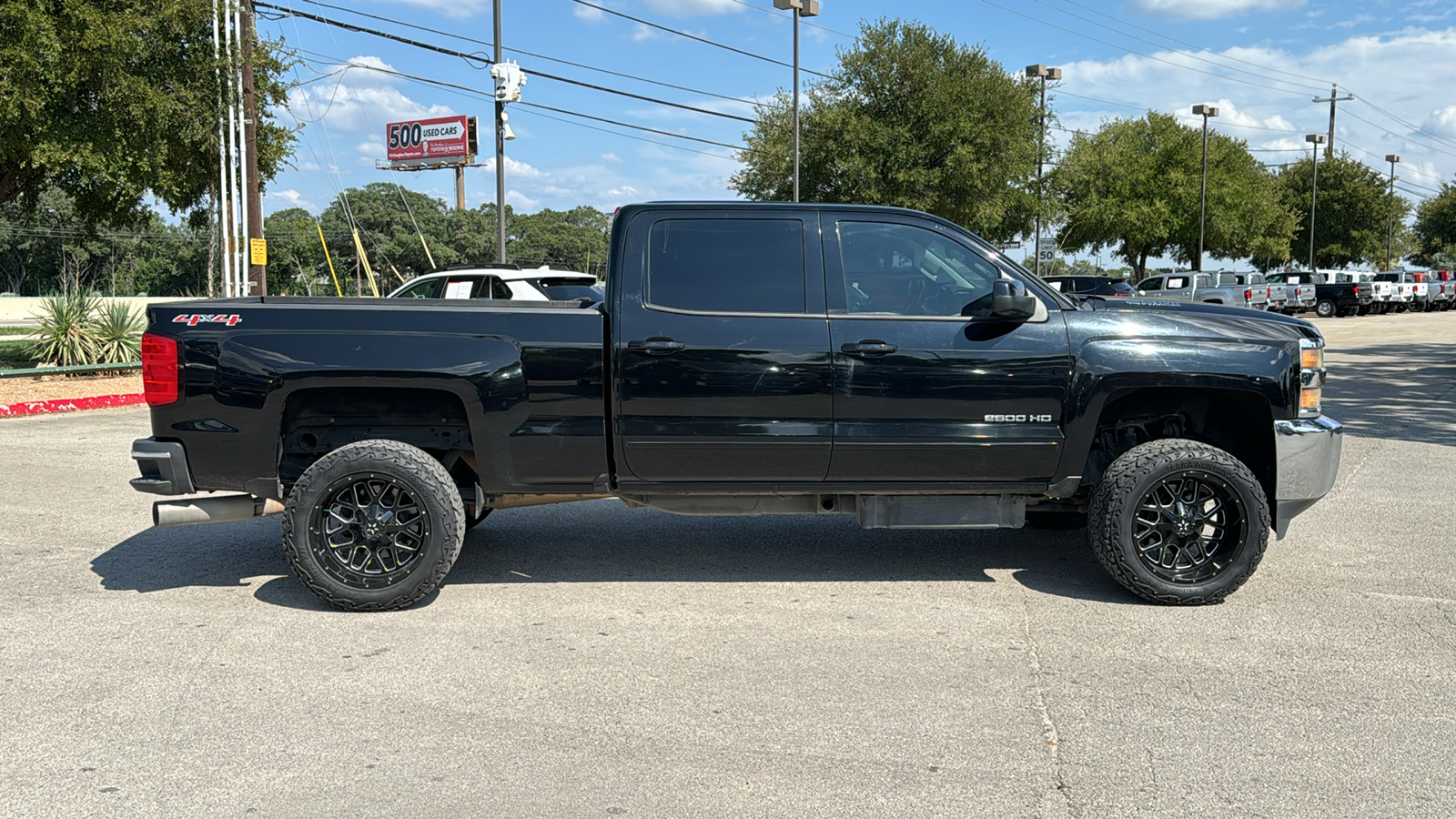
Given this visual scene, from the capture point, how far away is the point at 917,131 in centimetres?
3581

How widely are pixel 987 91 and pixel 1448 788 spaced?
35.6 m

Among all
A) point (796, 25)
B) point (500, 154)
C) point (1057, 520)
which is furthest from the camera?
point (796, 25)

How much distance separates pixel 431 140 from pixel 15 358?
4223 cm

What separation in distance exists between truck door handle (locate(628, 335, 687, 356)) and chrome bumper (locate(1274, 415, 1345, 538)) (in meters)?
2.97

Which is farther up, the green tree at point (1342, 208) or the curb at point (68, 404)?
the green tree at point (1342, 208)

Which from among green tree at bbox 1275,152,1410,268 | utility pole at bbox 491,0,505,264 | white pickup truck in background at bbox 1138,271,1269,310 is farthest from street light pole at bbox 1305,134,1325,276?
utility pole at bbox 491,0,505,264

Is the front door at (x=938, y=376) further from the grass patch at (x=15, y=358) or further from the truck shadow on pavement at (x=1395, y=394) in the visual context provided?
the grass patch at (x=15, y=358)

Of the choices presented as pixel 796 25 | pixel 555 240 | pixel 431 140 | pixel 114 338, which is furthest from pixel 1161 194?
pixel 555 240

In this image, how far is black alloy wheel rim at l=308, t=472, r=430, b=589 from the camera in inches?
210

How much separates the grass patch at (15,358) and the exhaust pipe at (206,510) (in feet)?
43.5

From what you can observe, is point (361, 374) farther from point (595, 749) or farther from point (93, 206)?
point (93, 206)

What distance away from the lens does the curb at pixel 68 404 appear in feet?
42.9

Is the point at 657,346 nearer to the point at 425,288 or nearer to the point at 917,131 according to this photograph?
the point at 425,288

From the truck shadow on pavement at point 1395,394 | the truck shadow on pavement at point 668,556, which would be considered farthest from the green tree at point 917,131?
the truck shadow on pavement at point 668,556
